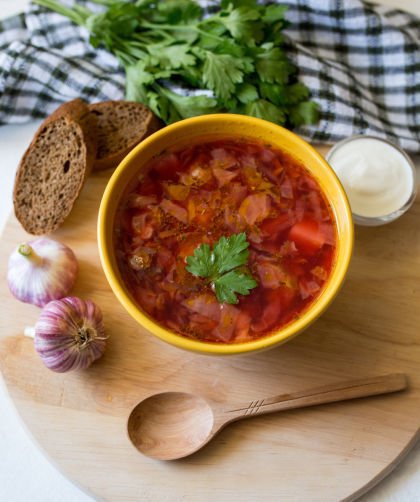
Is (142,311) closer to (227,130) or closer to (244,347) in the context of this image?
(244,347)

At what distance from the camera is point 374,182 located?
8.09ft

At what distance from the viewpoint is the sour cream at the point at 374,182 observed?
2.46 meters

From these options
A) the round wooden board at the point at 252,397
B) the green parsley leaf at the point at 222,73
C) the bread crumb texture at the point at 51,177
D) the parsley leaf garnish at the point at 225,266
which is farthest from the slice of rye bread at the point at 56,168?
the parsley leaf garnish at the point at 225,266

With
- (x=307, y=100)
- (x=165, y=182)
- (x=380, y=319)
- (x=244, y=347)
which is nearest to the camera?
(x=244, y=347)

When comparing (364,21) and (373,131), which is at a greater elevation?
(364,21)

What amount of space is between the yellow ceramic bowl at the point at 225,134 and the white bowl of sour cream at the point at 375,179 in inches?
18.1

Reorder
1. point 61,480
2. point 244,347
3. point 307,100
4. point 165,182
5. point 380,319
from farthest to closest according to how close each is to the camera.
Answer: point 307,100 → point 61,480 → point 380,319 → point 165,182 → point 244,347

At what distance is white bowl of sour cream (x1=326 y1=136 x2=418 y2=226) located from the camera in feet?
8.04

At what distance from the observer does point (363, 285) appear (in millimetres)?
2365

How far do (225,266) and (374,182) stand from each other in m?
1.05

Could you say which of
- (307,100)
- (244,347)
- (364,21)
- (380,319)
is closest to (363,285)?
(380,319)

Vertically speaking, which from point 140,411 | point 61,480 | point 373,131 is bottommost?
point 61,480

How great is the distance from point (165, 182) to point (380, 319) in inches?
47.5

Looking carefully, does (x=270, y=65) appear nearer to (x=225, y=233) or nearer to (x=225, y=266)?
(x=225, y=233)
